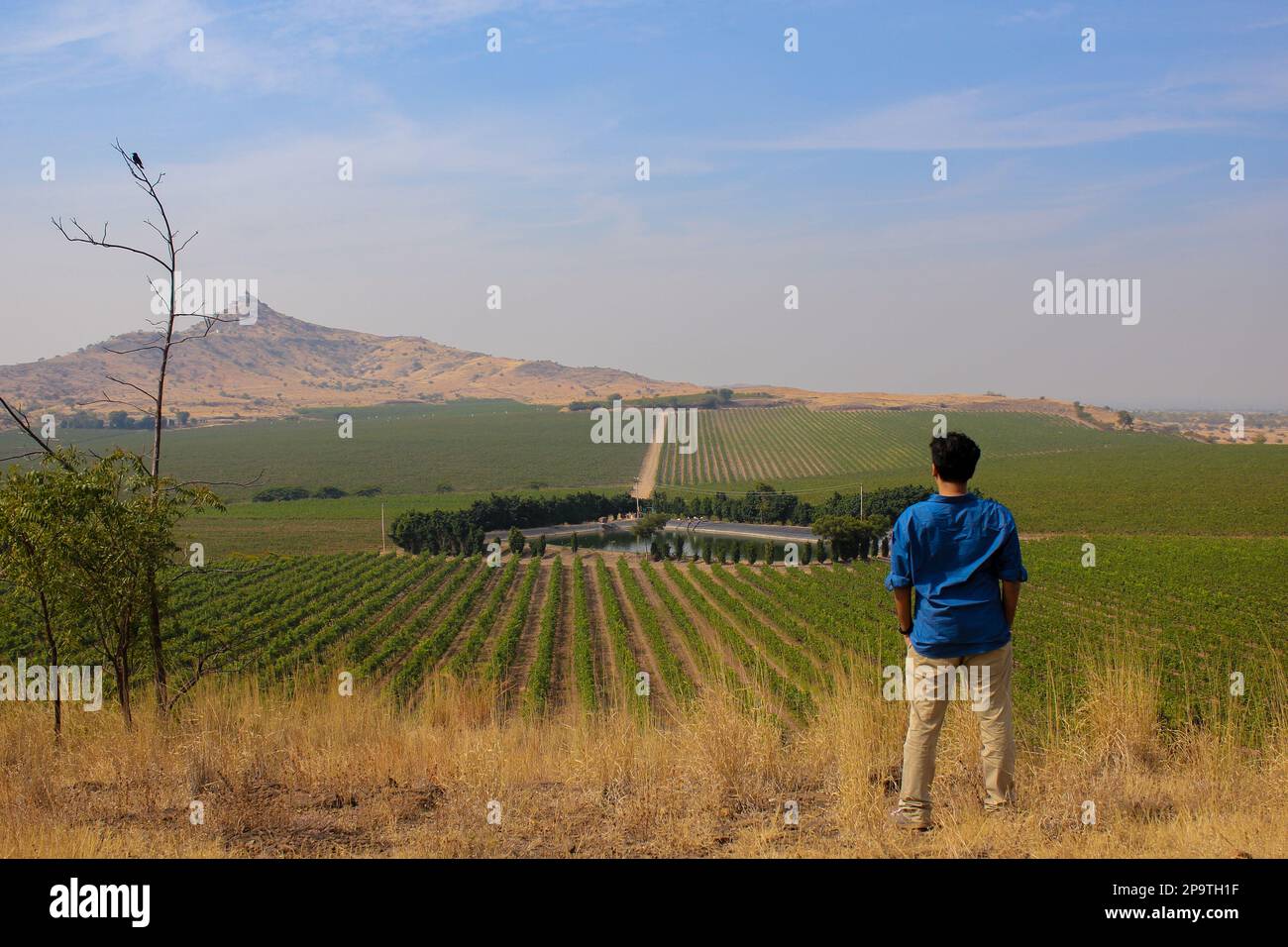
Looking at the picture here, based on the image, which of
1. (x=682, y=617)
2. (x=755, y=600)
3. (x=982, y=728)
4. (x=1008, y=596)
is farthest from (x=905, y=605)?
(x=755, y=600)

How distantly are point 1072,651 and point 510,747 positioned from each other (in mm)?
21352

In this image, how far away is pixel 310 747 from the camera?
17.7 ft

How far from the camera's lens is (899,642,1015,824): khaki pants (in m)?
4.23

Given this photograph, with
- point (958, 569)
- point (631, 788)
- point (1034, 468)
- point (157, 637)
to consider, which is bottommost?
point (631, 788)

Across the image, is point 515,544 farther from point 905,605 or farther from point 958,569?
point 958,569

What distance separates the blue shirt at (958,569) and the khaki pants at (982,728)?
8 centimetres

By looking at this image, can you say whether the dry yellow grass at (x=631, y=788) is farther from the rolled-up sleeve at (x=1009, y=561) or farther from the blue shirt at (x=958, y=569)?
the rolled-up sleeve at (x=1009, y=561)

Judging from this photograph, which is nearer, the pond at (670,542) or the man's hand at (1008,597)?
the man's hand at (1008,597)

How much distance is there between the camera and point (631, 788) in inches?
186

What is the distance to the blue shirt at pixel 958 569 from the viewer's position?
4.20 metres

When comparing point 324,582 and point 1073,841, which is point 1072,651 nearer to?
point 1073,841

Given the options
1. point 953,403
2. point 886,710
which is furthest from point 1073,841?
point 953,403

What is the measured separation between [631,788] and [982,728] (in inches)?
71.0

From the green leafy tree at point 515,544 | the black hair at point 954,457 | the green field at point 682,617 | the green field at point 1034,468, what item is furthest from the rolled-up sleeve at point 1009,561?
the green field at point 1034,468
